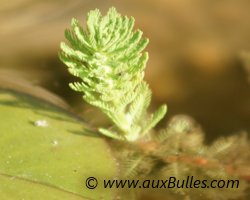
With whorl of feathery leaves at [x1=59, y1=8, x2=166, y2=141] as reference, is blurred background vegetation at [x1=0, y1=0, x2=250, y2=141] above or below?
above

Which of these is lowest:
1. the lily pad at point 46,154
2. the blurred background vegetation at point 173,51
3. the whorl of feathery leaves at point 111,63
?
the lily pad at point 46,154

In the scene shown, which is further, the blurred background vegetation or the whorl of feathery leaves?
the blurred background vegetation

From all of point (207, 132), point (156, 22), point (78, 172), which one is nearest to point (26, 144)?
point (78, 172)

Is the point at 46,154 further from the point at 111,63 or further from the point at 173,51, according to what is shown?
the point at 173,51

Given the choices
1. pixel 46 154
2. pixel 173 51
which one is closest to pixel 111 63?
pixel 46 154

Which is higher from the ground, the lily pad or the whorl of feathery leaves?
the whorl of feathery leaves

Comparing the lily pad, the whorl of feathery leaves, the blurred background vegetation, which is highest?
the blurred background vegetation
